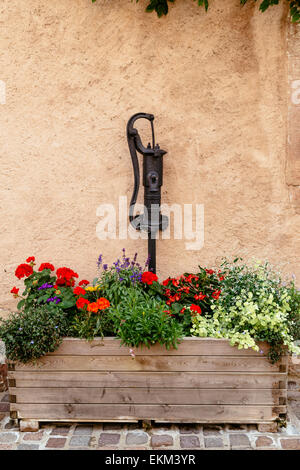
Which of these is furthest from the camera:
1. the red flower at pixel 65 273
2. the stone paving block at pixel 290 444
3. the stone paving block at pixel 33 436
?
the red flower at pixel 65 273

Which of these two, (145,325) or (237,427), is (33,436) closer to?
(145,325)

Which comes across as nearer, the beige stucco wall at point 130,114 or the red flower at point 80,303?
the red flower at point 80,303

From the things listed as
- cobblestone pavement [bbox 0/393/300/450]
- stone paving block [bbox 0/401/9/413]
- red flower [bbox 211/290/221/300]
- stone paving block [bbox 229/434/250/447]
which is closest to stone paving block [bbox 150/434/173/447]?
cobblestone pavement [bbox 0/393/300/450]

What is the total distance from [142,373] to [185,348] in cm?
30

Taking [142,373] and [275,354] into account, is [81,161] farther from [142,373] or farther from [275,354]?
[275,354]

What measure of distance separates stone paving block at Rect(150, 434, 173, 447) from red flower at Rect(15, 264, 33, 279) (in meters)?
1.30

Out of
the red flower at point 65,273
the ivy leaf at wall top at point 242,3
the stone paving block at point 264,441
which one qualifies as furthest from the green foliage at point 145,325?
the ivy leaf at wall top at point 242,3

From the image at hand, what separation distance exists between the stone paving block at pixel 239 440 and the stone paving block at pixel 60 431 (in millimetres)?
976

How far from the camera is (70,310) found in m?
2.71

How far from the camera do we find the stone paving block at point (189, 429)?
2480 millimetres

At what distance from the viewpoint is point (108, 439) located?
2.42 meters

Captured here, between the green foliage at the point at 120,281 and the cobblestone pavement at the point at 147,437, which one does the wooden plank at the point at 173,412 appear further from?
the green foliage at the point at 120,281

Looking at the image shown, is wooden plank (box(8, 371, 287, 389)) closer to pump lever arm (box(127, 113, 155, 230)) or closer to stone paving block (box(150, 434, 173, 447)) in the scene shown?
stone paving block (box(150, 434, 173, 447))

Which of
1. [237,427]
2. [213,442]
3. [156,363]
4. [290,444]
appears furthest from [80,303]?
[290,444]
